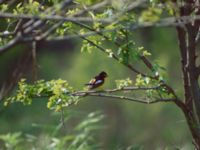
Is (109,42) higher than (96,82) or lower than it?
higher

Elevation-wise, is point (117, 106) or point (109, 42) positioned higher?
point (109, 42)

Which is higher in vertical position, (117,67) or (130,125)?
(117,67)

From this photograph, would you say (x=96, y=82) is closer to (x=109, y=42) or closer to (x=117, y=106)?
(x=109, y=42)

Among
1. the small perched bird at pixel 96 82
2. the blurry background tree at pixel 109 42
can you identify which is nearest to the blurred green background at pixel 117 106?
the blurry background tree at pixel 109 42

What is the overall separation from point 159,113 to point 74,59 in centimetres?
309

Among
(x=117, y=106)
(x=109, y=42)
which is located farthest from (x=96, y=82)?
(x=117, y=106)

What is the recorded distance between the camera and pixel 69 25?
4.40 m

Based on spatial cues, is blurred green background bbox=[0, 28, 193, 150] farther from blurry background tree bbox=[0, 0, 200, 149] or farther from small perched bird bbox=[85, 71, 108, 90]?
small perched bird bbox=[85, 71, 108, 90]

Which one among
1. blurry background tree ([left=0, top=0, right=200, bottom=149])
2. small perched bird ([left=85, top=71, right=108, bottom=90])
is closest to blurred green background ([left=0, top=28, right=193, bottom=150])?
blurry background tree ([left=0, top=0, right=200, bottom=149])

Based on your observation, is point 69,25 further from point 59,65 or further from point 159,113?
point 59,65

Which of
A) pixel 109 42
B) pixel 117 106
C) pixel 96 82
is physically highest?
pixel 109 42

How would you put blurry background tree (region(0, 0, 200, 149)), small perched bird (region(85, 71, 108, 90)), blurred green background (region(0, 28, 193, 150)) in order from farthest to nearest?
blurred green background (region(0, 28, 193, 150))
small perched bird (region(85, 71, 108, 90))
blurry background tree (region(0, 0, 200, 149))

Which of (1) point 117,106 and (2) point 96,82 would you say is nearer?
(2) point 96,82

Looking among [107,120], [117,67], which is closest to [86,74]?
[107,120]
